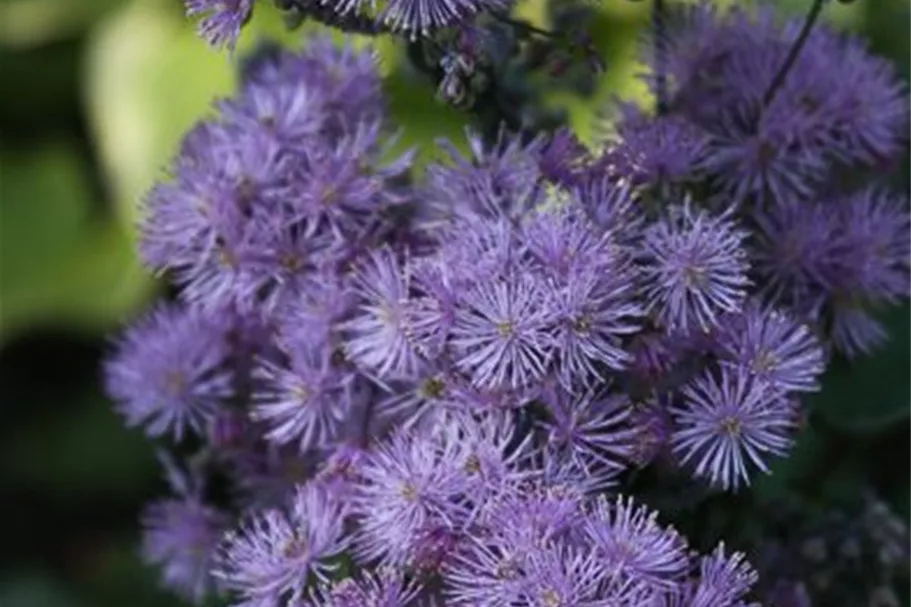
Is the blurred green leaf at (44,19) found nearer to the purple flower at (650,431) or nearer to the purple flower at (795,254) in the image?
the purple flower at (795,254)

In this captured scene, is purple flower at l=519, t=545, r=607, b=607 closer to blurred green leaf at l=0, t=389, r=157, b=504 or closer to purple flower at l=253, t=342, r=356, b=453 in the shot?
purple flower at l=253, t=342, r=356, b=453

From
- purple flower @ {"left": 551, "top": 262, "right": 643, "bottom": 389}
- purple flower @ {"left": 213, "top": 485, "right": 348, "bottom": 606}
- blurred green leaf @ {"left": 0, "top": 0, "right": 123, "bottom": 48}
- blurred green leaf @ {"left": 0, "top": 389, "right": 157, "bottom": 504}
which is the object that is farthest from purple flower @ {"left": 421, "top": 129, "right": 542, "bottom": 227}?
blurred green leaf @ {"left": 0, "top": 0, "right": 123, "bottom": 48}

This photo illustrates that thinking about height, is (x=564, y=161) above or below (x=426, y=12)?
below

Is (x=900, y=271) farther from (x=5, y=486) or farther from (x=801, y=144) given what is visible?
(x=5, y=486)

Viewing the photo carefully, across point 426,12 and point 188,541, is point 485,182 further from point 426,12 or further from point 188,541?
point 188,541

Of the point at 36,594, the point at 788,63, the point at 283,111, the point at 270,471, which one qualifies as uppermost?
the point at 788,63

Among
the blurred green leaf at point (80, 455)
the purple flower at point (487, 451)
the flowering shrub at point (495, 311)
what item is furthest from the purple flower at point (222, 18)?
the blurred green leaf at point (80, 455)

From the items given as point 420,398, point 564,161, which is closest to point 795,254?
point 564,161

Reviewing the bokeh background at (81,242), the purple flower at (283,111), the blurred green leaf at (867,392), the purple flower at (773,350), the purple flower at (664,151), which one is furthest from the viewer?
the bokeh background at (81,242)
